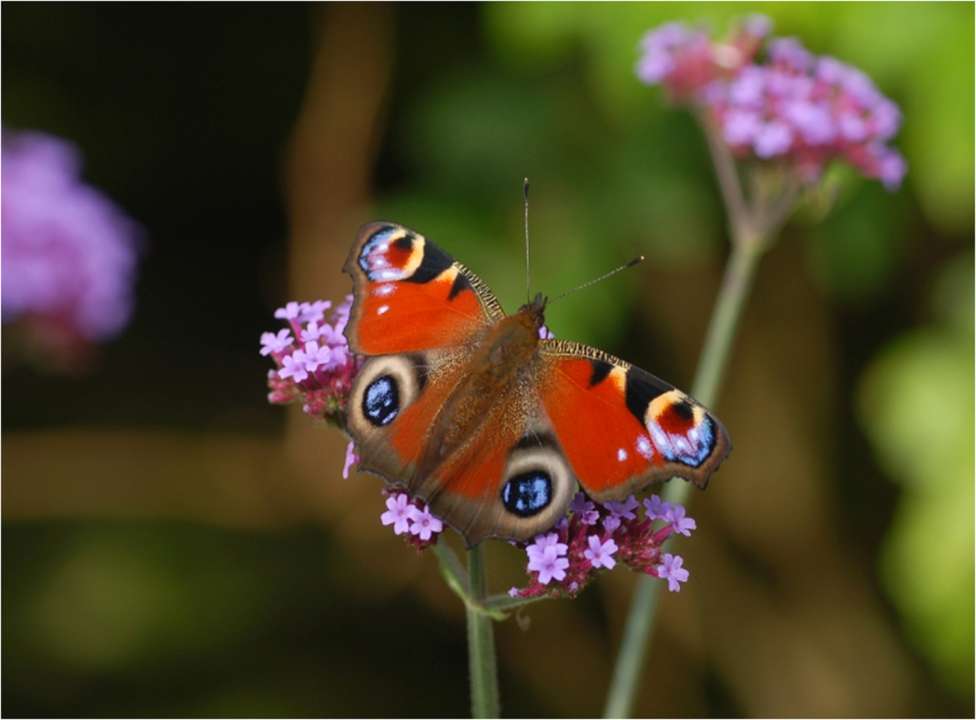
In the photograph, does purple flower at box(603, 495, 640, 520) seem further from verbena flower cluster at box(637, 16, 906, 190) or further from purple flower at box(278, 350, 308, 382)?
verbena flower cluster at box(637, 16, 906, 190)

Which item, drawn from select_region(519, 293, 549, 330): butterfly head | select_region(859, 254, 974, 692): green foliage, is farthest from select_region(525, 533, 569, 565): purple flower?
select_region(859, 254, 974, 692): green foliage

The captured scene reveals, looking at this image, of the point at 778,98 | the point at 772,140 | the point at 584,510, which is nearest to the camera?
the point at 584,510

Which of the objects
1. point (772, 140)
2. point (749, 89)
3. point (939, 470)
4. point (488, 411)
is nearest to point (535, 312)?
point (488, 411)

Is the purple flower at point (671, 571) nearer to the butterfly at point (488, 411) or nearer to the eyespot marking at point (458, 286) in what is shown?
the butterfly at point (488, 411)

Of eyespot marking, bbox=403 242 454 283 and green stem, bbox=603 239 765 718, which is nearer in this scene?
eyespot marking, bbox=403 242 454 283

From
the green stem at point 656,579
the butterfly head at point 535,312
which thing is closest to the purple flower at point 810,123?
the green stem at point 656,579

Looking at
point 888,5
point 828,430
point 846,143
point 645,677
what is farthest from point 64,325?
point 828,430

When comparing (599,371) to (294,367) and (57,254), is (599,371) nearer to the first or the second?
(294,367)
